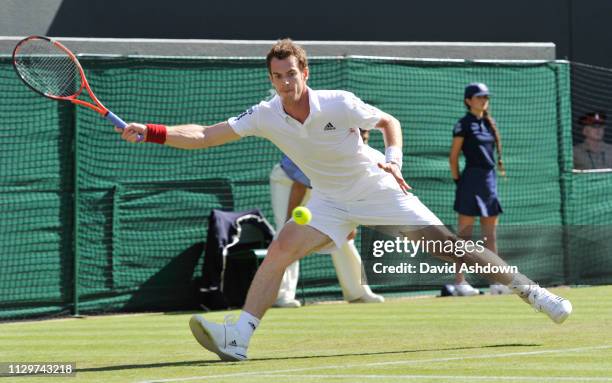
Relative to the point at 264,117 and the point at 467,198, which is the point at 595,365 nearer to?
the point at 264,117

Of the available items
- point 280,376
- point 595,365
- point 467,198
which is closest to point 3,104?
point 467,198

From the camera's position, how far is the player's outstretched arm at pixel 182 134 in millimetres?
7812

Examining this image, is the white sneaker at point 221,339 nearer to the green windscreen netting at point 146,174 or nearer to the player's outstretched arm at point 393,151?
the player's outstretched arm at point 393,151

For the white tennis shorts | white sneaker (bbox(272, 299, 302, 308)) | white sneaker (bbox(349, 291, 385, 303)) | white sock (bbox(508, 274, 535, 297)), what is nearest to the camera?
the white tennis shorts

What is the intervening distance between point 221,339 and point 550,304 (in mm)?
2208

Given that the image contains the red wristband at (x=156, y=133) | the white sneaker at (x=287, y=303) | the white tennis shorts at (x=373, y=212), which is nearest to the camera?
the red wristband at (x=156, y=133)

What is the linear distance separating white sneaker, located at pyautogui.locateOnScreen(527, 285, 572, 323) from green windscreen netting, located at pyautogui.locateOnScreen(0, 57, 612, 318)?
5.48 metres

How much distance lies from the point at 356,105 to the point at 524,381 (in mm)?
2464

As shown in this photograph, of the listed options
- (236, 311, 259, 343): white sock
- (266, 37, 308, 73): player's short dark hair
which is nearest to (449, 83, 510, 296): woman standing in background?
(266, 37, 308, 73): player's short dark hair

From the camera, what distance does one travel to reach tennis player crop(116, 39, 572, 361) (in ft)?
26.1

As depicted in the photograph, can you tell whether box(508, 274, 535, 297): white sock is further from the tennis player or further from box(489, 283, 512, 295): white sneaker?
box(489, 283, 512, 295): white sneaker

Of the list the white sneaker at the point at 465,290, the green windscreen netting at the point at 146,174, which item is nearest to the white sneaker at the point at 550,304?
the white sneaker at the point at 465,290

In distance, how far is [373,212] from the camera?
28.0 feet

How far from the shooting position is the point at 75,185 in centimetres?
1277
